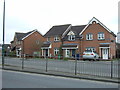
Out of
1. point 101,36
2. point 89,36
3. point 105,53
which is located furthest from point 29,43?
point 105,53

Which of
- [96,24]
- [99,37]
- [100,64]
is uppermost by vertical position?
[96,24]

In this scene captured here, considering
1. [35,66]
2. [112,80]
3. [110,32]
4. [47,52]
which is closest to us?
[112,80]

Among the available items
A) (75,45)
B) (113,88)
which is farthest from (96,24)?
(113,88)

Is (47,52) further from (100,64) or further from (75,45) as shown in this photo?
(100,64)

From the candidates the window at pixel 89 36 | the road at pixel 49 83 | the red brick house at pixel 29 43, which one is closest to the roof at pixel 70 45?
the window at pixel 89 36

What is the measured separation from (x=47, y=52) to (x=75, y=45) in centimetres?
943

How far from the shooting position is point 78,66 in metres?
12.7

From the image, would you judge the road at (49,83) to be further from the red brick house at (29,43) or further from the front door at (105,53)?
the red brick house at (29,43)

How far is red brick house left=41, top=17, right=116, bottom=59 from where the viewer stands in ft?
122

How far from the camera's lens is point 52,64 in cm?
1406

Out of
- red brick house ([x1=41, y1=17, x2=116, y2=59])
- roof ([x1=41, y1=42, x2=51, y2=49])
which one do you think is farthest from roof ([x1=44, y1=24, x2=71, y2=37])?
roof ([x1=41, y1=42, x2=51, y2=49])

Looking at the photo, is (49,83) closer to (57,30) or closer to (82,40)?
(82,40)

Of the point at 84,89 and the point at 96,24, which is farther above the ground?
the point at 96,24

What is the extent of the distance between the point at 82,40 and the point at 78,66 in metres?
28.0
